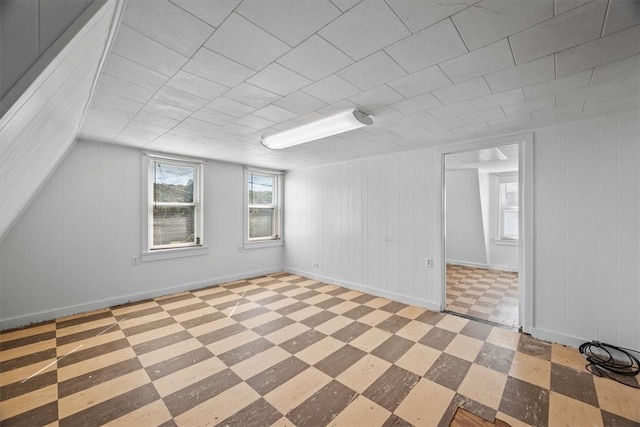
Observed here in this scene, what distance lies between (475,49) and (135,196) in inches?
184

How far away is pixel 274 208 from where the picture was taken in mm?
6180

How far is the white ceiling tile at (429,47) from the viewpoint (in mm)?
1387

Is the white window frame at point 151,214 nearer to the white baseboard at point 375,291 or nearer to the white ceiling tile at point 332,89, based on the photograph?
the white baseboard at point 375,291

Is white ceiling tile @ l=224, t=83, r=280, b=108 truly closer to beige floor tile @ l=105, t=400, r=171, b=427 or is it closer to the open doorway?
beige floor tile @ l=105, t=400, r=171, b=427

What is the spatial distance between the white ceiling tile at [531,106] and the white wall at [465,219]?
4.11 m

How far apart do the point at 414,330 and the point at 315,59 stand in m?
3.07

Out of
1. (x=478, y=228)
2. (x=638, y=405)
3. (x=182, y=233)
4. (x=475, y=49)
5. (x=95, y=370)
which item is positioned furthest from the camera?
(x=478, y=228)

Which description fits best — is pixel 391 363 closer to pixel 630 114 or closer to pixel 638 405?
pixel 638 405

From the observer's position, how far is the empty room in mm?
1355

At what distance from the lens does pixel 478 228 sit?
648 cm

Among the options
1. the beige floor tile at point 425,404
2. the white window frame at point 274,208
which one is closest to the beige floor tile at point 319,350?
the beige floor tile at point 425,404

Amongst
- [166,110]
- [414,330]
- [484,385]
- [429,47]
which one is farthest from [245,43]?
[414,330]

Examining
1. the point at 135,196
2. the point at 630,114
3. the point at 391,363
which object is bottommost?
the point at 391,363

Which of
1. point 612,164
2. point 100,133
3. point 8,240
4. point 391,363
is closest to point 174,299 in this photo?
point 8,240
